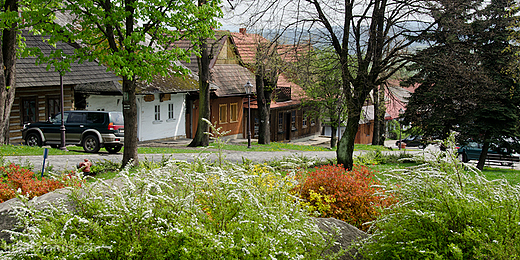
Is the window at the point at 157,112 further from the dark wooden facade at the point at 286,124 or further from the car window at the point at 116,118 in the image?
the dark wooden facade at the point at 286,124

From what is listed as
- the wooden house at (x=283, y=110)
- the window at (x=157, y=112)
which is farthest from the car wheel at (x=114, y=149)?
the wooden house at (x=283, y=110)

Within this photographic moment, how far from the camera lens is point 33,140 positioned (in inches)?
768

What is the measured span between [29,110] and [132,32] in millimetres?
13716

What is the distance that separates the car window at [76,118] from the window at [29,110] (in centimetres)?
396

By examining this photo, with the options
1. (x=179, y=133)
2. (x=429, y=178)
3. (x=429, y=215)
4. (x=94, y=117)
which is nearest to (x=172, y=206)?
(x=429, y=215)

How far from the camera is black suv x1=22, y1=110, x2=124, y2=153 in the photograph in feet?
61.3

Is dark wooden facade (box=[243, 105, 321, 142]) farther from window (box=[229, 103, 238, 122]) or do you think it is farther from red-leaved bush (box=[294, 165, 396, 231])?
red-leaved bush (box=[294, 165, 396, 231])

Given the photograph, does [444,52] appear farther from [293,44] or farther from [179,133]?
[179,133]

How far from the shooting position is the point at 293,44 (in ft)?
47.1

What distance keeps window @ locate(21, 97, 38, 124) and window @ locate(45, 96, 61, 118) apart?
59cm

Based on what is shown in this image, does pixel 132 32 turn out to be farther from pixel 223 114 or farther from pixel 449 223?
pixel 223 114

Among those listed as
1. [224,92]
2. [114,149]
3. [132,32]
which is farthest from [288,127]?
[132,32]

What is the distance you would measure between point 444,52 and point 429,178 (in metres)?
11.0

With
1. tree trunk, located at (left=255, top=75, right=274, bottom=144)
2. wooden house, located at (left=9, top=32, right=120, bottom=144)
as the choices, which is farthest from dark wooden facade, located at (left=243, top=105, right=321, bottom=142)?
wooden house, located at (left=9, top=32, right=120, bottom=144)
